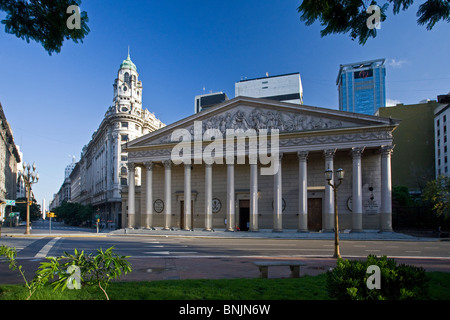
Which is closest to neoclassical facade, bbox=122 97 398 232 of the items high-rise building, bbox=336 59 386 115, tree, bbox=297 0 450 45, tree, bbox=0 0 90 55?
tree, bbox=297 0 450 45

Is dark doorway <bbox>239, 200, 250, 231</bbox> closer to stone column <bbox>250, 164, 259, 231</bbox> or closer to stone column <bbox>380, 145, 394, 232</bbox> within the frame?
stone column <bbox>250, 164, 259, 231</bbox>

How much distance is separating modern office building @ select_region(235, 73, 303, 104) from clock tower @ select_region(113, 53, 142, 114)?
50868 millimetres

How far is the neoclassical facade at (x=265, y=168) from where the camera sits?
32.2 meters

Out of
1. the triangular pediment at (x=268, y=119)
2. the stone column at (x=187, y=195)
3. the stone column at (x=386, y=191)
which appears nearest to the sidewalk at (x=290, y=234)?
the stone column at (x=386, y=191)

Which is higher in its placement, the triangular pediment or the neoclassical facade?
the triangular pediment

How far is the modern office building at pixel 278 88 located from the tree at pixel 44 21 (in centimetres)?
11019

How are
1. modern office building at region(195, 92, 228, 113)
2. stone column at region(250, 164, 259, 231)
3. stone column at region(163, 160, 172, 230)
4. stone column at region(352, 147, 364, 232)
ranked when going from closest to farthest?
stone column at region(352, 147, 364, 232) < stone column at region(250, 164, 259, 231) < stone column at region(163, 160, 172, 230) < modern office building at region(195, 92, 228, 113)

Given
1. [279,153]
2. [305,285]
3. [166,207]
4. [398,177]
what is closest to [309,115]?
[279,153]

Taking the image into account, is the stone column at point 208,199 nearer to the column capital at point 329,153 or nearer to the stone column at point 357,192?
the column capital at point 329,153

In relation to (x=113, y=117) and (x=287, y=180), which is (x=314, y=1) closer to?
(x=287, y=180)

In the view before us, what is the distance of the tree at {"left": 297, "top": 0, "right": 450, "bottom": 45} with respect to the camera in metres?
6.88

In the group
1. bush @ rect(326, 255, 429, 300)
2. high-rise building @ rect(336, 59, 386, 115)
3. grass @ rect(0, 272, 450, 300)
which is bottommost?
grass @ rect(0, 272, 450, 300)

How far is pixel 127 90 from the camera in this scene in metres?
74.7
